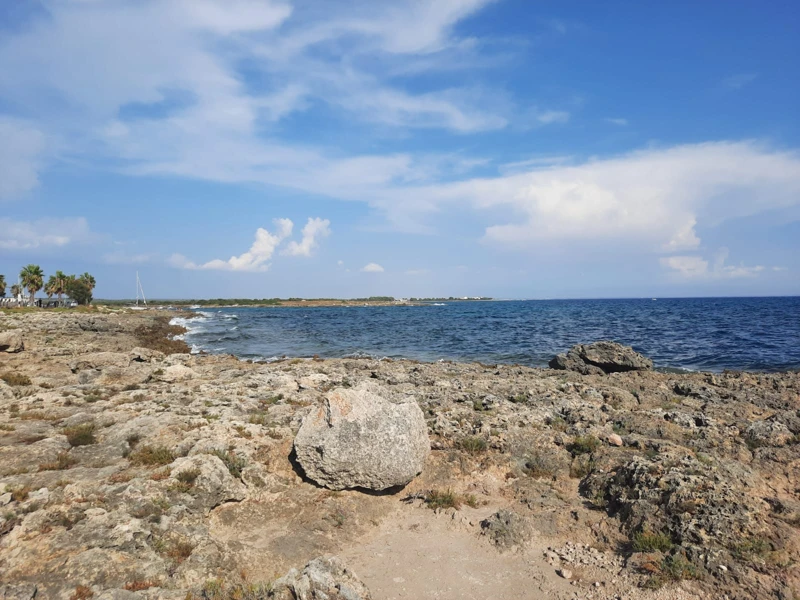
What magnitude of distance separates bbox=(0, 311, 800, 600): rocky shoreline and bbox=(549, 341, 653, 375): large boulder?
9485 millimetres

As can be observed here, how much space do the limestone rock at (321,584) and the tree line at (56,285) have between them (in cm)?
11642

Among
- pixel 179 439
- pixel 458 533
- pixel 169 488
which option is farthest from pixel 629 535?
pixel 179 439

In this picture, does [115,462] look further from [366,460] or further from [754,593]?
[754,593]

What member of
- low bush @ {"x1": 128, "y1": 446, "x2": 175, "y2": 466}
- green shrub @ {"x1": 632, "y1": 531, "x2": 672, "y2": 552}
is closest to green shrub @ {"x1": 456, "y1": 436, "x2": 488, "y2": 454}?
green shrub @ {"x1": 632, "y1": 531, "x2": 672, "y2": 552}

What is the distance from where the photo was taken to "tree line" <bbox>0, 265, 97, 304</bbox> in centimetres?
9462

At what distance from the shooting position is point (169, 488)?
995cm

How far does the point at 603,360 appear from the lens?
2795cm

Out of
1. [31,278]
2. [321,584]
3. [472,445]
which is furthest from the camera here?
[31,278]

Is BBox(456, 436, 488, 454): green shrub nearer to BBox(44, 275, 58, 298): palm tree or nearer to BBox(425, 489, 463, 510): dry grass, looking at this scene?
BBox(425, 489, 463, 510): dry grass

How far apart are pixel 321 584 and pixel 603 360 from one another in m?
25.1

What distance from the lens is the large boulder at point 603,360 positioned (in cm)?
2773

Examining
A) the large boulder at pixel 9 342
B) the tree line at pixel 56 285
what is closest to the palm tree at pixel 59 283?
the tree line at pixel 56 285

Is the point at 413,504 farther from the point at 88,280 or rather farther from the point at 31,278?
the point at 88,280

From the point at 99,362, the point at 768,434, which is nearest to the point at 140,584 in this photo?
the point at 768,434
